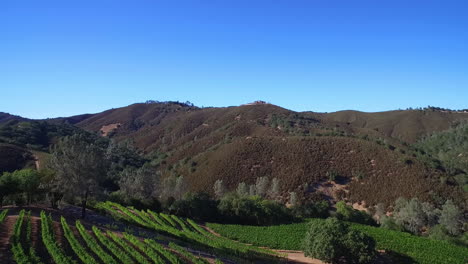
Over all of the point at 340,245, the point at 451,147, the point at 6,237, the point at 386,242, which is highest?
the point at 451,147

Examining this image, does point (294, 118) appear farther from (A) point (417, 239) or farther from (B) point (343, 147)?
(A) point (417, 239)

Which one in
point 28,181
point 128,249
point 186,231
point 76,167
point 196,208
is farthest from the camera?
point 196,208

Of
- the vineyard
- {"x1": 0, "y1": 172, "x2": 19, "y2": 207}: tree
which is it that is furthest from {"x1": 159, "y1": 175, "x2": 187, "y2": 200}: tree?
the vineyard

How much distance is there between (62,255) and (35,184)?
2262 cm

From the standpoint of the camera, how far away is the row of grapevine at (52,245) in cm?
2336

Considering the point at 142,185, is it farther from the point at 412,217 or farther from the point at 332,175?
the point at 412,217

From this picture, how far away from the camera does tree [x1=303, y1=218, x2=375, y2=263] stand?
3350cm

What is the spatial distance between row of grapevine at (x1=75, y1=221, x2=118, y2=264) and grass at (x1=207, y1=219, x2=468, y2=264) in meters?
22.0

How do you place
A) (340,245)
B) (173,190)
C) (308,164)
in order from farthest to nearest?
(308,164)
(173,190)
(340,245)

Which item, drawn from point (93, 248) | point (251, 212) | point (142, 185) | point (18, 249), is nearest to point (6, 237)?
point (18, 249)

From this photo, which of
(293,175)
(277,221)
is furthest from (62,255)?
(293,175)

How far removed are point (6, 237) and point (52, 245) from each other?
455 centimetres

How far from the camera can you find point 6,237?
2678 centimetres

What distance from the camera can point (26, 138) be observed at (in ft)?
383
